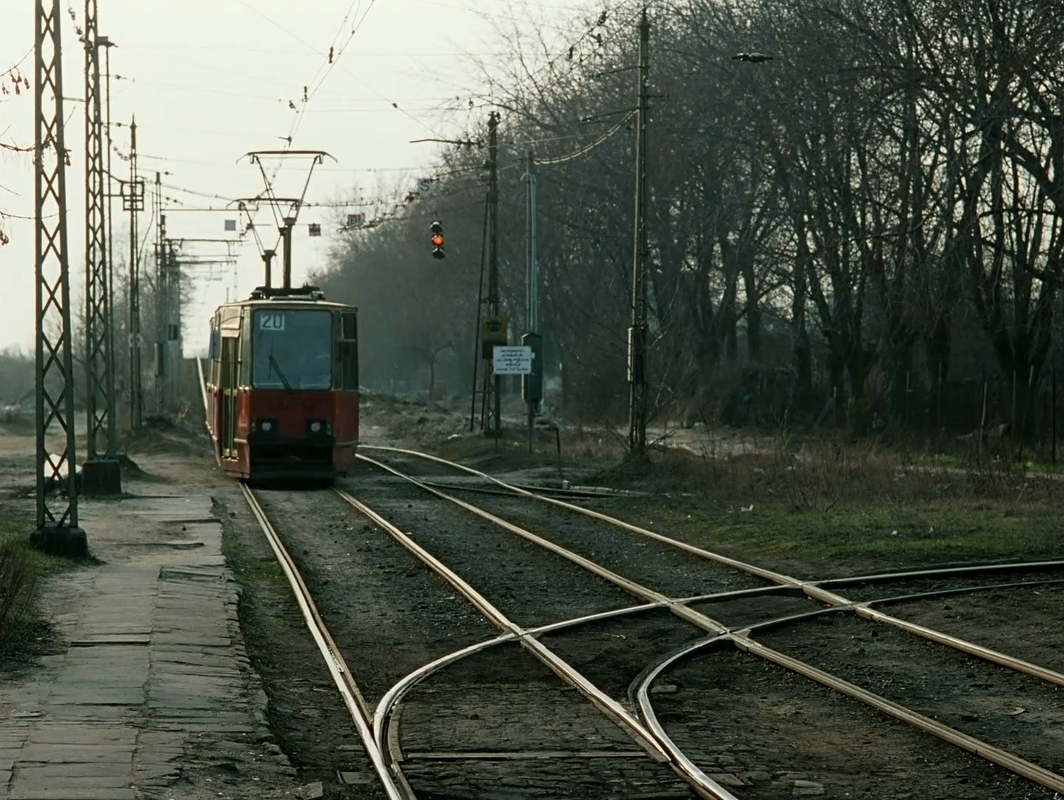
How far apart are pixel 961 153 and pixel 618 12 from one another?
22.6 m

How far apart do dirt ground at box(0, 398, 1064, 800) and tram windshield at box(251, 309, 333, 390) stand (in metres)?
8.51

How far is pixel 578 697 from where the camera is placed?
31.4 ft

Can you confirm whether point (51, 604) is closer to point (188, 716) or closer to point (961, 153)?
point (188, 716)

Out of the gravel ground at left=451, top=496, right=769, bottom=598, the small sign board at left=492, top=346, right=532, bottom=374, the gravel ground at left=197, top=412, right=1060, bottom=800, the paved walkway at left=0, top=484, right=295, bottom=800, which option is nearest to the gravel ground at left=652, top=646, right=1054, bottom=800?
the gravel ground at left=197, top=412, right=1060, bottom=800

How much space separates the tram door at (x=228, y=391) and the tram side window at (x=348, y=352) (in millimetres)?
1872

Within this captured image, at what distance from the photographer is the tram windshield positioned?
27.5 m

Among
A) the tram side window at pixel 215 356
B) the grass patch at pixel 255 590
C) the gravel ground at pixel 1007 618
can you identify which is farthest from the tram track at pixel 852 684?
the tram side window at pixel 215 356

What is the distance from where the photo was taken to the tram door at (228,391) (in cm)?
2853

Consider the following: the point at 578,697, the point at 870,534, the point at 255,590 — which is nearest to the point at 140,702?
the point at 578,697

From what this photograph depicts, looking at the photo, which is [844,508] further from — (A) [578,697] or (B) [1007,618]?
(A) [578,697]

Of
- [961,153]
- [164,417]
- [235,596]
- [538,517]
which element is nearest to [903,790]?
[235,596]

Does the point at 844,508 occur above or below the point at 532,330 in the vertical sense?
below

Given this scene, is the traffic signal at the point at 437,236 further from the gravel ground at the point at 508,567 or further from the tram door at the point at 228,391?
the gravel ground at the point at 508,567

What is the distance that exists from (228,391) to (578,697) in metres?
20.4
